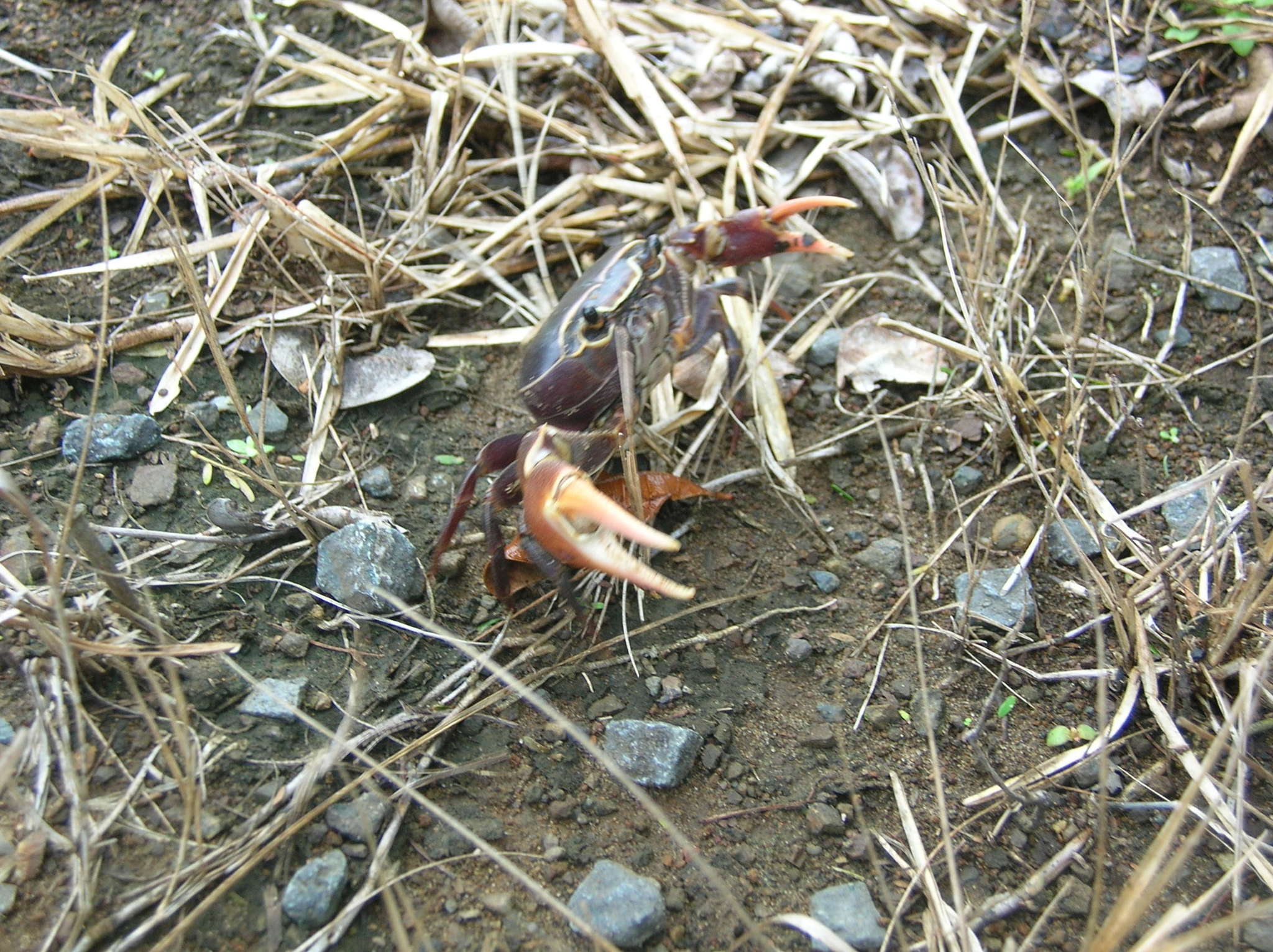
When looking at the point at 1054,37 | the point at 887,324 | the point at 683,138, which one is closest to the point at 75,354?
the point at 683,138

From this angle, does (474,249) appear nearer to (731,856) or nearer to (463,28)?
(463,28)

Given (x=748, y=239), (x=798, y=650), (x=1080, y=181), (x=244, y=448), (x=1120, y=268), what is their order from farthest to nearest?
1. (x=1080, y=181)
2. (x=1120, y=268)
3. (x=748, y=239)
4. (x=244, y=448)
5. (x=798, y=650)

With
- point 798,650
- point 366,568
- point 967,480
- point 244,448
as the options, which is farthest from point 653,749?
point 244,448

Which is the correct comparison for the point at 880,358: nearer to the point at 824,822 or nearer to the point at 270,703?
the point at 824,822

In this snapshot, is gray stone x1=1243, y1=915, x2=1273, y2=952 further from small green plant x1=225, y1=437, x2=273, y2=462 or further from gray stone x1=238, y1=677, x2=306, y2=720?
small green plant x1=225, y1=437, x2=273, y2=462

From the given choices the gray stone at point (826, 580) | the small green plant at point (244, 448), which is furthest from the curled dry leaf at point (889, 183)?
the small green plant at point (244, 448)
